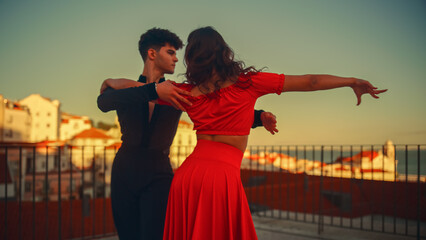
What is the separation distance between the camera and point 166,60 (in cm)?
252

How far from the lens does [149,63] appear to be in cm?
254

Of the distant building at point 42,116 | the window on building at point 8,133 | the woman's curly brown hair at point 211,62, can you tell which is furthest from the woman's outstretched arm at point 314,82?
the distant building at point 42,116

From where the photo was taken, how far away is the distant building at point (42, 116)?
5972 centimetres

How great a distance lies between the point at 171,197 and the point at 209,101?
557mm

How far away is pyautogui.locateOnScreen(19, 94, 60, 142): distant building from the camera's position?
2351 inches

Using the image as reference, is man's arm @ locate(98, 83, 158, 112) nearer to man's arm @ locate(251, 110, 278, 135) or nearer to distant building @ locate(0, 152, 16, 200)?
man's arm @ locate(251, 110, 278, 135)

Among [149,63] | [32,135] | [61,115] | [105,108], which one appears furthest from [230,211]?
[61,115]

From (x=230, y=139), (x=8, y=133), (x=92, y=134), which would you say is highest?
(x=230, y=139)

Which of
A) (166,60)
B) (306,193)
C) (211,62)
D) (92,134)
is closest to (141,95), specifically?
(211,62)

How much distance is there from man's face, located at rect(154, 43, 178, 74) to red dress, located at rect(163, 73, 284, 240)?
30.5 inches

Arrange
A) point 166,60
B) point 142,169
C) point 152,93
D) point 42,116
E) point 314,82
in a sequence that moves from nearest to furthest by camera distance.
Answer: point 314,82 < point 152,93 < point 142,169 < point 166,60 < point 42,116

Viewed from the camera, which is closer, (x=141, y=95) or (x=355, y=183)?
(x=141, y=95)

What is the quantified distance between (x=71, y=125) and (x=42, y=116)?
37.8ft

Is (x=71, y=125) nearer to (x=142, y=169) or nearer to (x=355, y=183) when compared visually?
(x=355, y=183)
